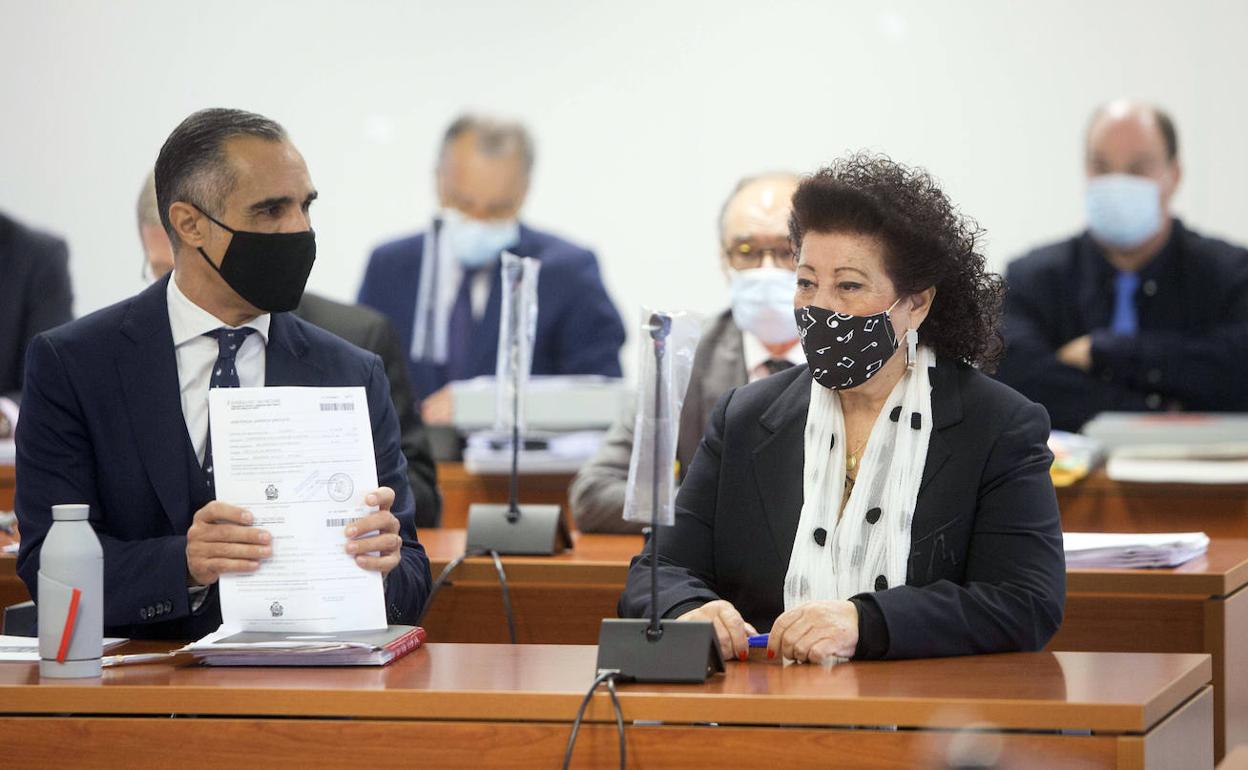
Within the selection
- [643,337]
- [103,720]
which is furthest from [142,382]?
[643,337]

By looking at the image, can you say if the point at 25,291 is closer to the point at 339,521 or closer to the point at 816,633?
the point at 339,521

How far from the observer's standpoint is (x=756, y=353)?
3809 mm

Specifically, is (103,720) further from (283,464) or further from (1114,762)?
(1114,762)

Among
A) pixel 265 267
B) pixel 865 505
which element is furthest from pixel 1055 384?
pixel 265 267

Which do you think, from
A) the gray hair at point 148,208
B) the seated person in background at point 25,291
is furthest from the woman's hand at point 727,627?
the seated person in background at point 25,291

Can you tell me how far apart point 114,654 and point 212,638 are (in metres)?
0.21

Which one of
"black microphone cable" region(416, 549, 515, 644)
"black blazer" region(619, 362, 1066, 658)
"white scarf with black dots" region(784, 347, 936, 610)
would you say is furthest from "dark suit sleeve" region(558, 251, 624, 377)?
"white scarf with black dots" region(784, 347, 936, 610)

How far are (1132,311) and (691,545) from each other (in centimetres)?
340

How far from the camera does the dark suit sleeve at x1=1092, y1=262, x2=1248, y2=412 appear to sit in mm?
5309

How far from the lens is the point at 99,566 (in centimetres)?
216

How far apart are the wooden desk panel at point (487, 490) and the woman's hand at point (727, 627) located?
2.11 m

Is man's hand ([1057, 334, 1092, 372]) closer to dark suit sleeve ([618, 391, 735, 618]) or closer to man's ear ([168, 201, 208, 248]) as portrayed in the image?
dark suit sleeve ([618, 391, 735, 618])

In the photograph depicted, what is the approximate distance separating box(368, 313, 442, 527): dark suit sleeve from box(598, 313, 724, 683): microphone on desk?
5.84 feet

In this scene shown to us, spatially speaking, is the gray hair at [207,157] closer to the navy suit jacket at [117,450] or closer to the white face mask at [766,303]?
the navy suit jacket at [117,450]
